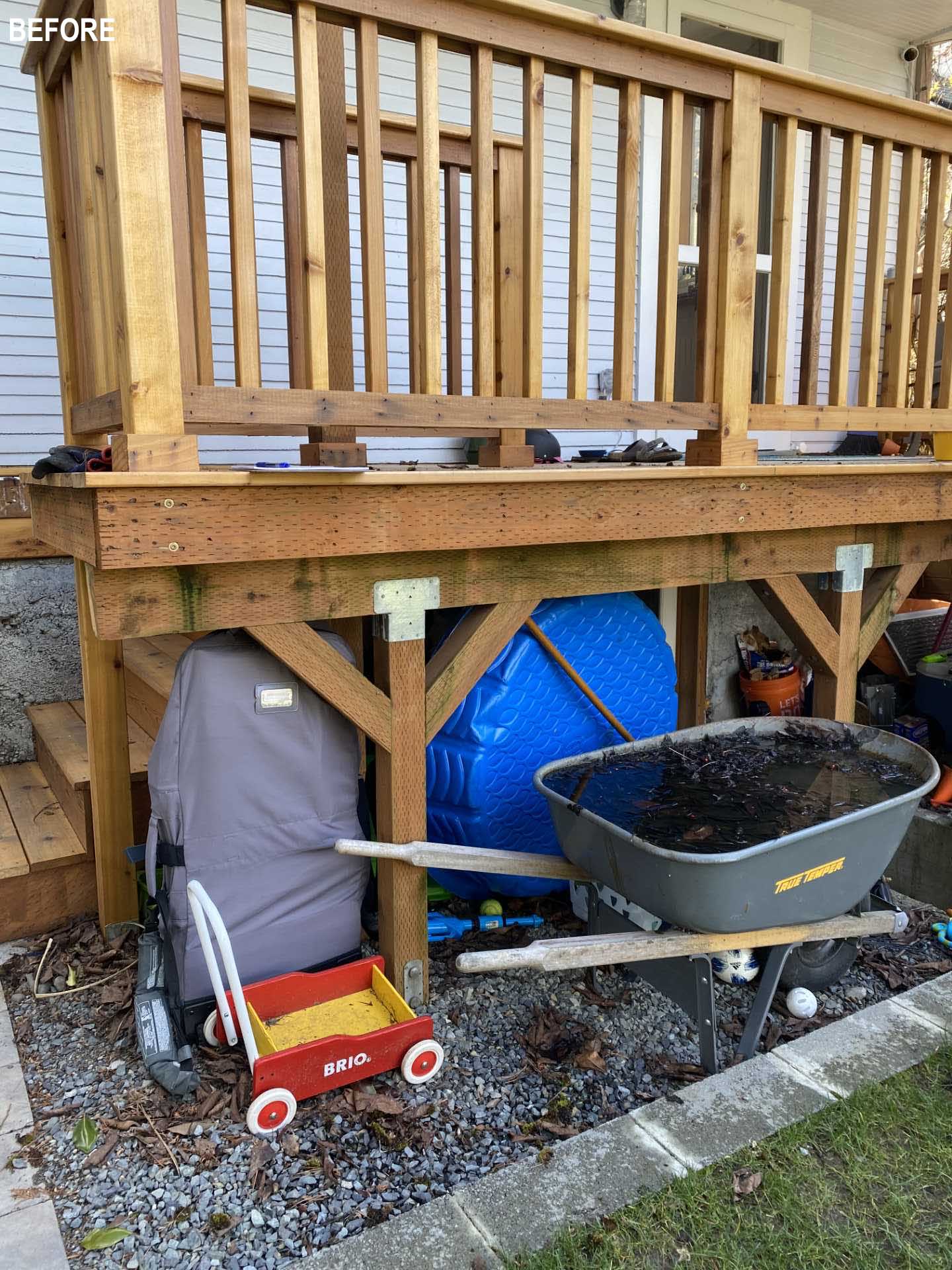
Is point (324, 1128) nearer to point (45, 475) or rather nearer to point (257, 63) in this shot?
point (45, 475)

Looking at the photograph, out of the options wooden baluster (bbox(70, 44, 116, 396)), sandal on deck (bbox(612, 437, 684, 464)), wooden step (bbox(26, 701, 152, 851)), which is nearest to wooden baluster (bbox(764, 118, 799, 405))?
sandal on deck (bbox(612, 437, 684, 464))

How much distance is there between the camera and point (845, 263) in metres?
3.05

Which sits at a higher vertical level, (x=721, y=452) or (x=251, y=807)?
(x=721, y=452)

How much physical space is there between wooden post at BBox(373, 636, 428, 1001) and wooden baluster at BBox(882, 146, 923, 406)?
6.84 feet

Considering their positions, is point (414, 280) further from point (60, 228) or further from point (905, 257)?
point (905, 257)

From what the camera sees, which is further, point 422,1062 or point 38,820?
point 38,820

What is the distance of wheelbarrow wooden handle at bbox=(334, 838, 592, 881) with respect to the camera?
245cm

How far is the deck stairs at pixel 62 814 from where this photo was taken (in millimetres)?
3057

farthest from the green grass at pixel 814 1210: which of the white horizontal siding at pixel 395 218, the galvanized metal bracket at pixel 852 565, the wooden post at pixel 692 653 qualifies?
the white horizontal siding at pixel 395 218

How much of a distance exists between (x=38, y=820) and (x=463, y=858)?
1.77 metres

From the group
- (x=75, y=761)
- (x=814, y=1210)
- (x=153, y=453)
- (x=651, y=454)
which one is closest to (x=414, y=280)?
(x=153, y=453)

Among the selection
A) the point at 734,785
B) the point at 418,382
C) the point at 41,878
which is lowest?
the point at 41,878

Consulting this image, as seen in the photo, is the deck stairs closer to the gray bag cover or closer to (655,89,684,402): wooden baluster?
the gray bag cover

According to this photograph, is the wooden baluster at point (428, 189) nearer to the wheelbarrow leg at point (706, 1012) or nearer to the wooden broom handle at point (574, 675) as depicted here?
the wooden broom handle at point (574, 675)
